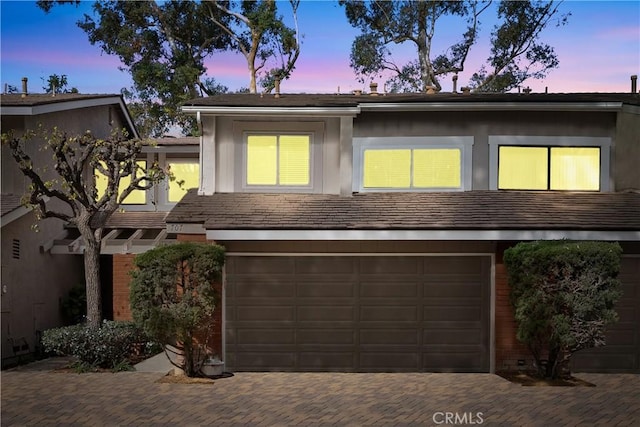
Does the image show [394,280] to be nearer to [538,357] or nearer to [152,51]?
[538,357]

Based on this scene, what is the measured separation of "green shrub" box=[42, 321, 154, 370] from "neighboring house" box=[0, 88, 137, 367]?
181 centimetres

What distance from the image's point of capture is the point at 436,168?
19.2 meters

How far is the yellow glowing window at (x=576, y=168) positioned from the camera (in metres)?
19.2

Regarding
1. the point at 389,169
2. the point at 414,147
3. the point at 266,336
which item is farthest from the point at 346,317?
the point at 414,147

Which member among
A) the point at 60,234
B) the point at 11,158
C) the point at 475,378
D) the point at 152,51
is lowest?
the point at 475,378

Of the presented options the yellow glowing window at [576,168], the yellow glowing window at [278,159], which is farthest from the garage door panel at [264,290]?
the yellow glowing window at [576,168]

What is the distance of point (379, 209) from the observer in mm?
17797

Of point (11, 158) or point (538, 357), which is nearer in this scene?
point (538, 357)

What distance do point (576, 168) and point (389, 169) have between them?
4.49 meters

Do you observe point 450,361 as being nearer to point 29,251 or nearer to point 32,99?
point 29,251

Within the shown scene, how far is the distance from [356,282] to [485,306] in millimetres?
2857

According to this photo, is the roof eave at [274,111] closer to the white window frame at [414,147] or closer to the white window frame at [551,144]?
the white window frame at [414,147]

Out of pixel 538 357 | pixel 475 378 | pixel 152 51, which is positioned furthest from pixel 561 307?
pixel 152 51

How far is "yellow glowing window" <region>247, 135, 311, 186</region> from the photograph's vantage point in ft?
62.9
